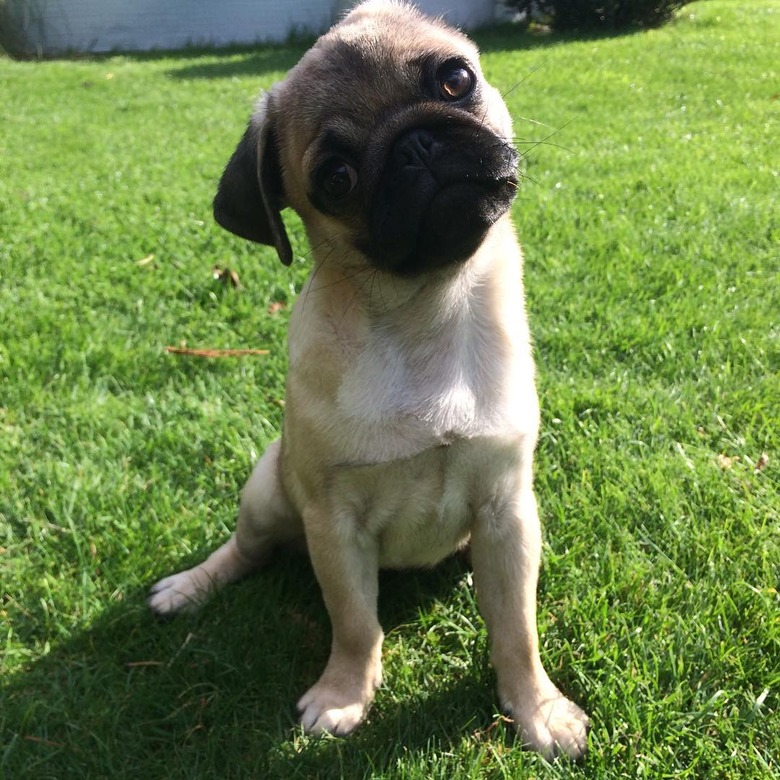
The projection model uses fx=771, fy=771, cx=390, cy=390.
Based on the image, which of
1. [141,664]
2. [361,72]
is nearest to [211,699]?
[141,664]

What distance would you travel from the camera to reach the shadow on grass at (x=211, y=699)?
224cm

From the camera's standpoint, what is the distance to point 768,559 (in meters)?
2.66

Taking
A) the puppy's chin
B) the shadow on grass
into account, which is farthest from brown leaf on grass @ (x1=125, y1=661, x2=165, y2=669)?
the puppy's chin

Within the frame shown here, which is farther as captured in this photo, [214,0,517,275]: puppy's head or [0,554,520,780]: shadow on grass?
[0,554,520,780]: shadow on grass

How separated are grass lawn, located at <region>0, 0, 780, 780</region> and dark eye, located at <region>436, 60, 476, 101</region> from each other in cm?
159

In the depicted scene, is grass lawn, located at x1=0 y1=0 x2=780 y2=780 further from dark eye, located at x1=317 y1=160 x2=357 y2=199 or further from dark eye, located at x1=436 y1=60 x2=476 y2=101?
dark eye, located at x1=436 y1=60 x2=476 y2=101

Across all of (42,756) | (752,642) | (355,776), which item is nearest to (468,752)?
(355,776)

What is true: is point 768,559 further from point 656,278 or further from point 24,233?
point 24,233

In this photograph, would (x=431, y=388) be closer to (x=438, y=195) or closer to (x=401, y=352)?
(x=401, y=352)

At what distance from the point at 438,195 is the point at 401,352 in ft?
1.65

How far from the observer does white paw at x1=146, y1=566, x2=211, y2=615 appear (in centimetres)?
276

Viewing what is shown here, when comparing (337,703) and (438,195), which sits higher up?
(438,195)

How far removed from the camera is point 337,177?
2258mm

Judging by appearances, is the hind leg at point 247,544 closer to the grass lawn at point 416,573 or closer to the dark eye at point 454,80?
Result: the grass lawn at point 416,573
